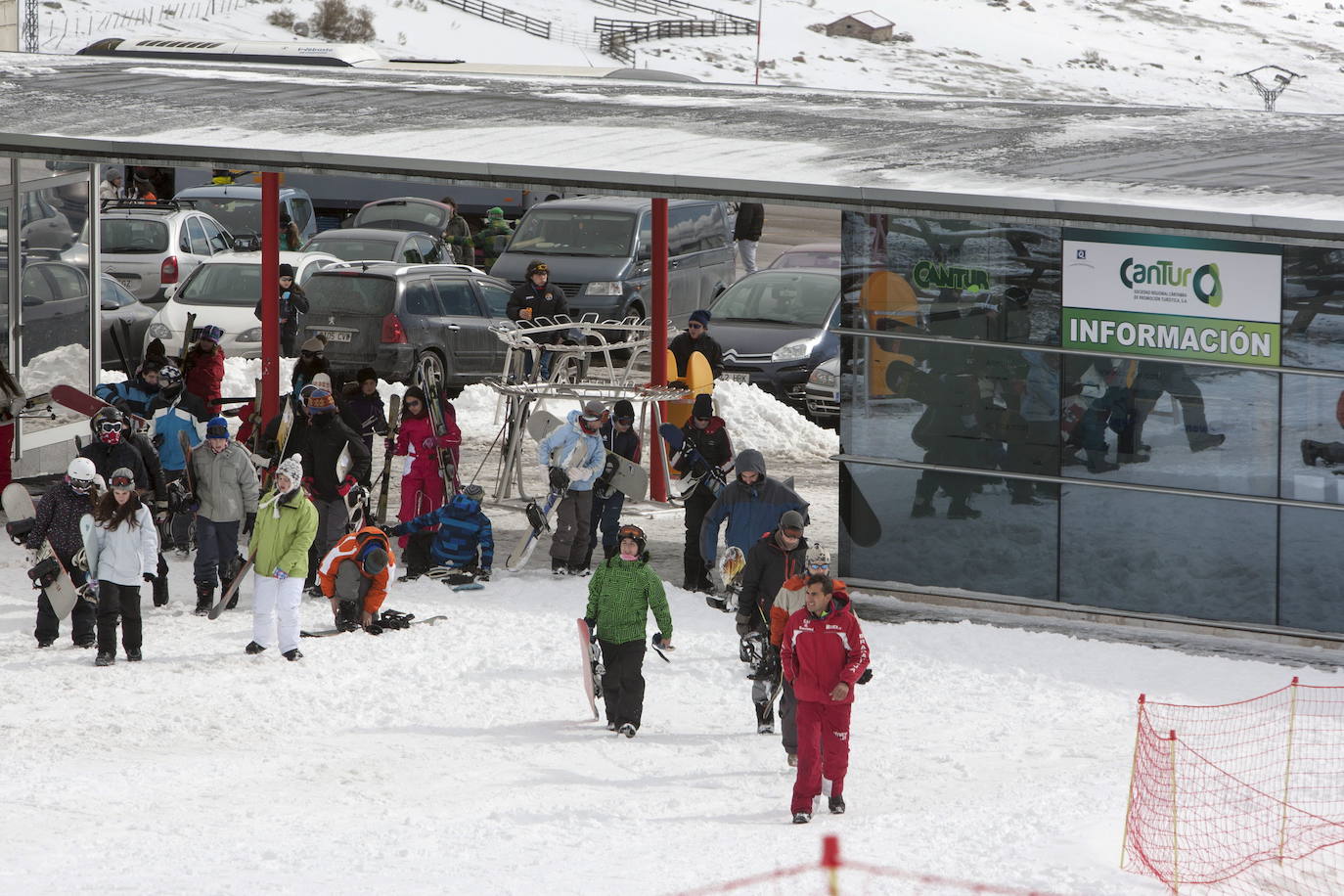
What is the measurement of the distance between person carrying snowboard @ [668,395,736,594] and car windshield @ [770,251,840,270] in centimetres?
1220

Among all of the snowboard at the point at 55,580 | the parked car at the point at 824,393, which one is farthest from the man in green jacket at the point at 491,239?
the snowboard at the point at 55,580

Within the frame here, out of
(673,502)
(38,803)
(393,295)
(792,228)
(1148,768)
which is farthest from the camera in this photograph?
(792,228)

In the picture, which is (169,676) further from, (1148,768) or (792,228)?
(792,228)

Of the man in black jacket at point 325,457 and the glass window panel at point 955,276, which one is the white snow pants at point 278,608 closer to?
the man in black jacket at point 325,457

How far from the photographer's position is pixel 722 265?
26359 millimetres

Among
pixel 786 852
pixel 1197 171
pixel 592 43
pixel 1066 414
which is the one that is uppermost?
pixel 592 43

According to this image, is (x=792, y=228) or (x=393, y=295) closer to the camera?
(x=393, y=295)

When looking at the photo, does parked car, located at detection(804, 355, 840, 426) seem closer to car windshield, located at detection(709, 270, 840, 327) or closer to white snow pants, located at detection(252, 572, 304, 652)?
car windshield, located at detection(709, 270, 840, 327)

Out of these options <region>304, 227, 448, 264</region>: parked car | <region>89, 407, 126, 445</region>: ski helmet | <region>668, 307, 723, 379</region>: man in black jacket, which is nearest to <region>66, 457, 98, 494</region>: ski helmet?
<region>89, 407, 126, 445</region>: ski helmet

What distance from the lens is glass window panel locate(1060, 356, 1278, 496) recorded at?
12.5 meters

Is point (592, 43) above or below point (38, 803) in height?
above

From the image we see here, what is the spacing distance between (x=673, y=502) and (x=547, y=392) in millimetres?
2131

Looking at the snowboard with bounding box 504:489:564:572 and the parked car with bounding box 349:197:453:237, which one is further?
the parked car with bounding box 349:197:453:237

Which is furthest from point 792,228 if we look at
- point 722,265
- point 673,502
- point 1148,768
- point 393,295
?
point 1148,768
